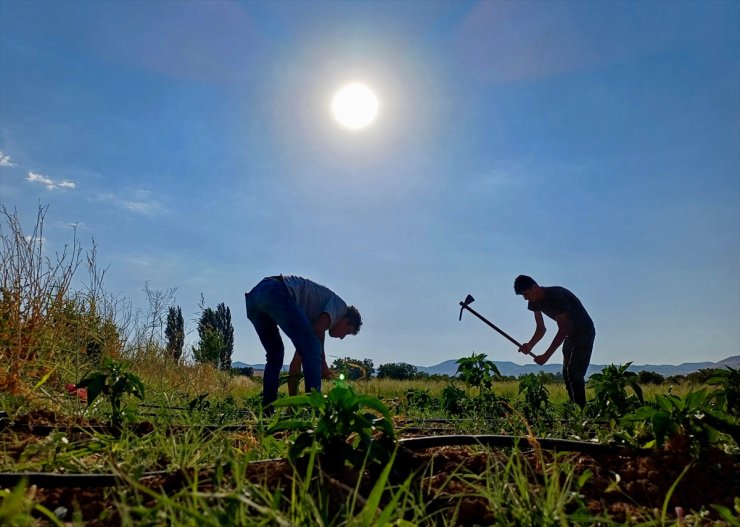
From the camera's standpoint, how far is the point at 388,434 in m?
1.60

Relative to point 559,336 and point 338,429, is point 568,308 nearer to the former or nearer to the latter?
point 559,336

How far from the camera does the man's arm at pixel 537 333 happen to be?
7.12 m

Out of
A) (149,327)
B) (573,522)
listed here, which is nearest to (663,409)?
(573,522)

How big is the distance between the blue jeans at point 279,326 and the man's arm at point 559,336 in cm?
348

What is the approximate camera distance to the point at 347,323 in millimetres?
5613

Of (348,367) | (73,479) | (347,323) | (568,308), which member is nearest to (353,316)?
(347,323)

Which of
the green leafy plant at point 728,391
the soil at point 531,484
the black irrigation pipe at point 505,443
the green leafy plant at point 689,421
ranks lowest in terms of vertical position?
the soil at point 531,484

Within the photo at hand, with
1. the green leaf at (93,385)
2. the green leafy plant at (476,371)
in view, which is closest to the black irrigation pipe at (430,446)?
the green leaf at (93,385)

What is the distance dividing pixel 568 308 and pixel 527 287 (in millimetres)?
550

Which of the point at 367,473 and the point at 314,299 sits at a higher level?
the point at 314,299

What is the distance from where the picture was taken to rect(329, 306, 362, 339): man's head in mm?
5609

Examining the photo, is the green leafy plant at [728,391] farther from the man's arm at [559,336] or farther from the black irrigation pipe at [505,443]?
the man's arm at [559,336]

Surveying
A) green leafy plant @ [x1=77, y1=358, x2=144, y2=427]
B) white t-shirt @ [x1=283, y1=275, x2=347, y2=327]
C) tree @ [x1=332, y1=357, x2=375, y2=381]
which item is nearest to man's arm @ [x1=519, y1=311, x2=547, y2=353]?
tree @ [x1=332, y1=357, x2=375, y2=381]

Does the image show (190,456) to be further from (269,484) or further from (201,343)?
(201,343)
